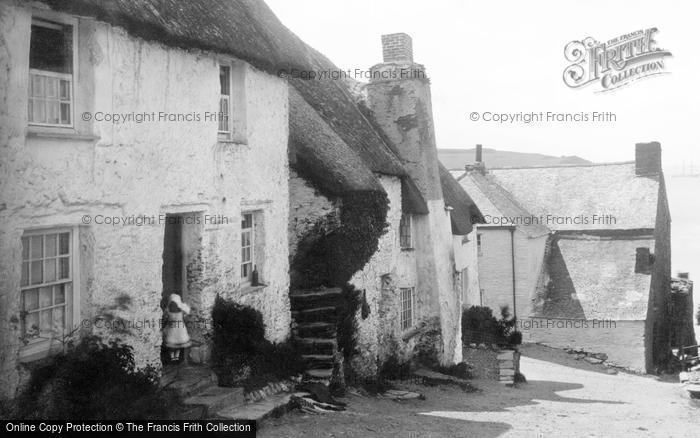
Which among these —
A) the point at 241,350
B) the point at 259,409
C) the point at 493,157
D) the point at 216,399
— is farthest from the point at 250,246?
the point at 493,157

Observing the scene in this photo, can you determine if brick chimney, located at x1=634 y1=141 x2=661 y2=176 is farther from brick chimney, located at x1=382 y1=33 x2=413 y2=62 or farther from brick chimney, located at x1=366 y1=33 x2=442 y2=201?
brick chimney, located at x1=382 y1=33 x2=413 y2=62

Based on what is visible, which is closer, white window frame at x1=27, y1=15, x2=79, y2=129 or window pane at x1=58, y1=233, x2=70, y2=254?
white window frame at x1=27, y1=15, x2=79, y2=129

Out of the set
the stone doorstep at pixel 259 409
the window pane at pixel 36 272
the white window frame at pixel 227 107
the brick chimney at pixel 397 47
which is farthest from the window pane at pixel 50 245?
the brick chimney at pixel 397 47

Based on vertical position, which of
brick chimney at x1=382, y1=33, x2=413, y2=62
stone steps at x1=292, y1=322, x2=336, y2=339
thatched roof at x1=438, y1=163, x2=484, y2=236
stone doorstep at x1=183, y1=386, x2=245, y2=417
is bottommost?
stone doorstep at x1=183, y1=386, x2=245, y2=417


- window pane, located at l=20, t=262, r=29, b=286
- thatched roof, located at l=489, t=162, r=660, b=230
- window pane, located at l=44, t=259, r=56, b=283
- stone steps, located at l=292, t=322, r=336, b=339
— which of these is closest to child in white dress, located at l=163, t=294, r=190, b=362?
window pane, located at l=44, t=259, r=56, b=283

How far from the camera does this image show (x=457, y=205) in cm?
2544

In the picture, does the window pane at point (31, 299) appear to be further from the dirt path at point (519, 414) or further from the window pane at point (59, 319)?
the dirt path at point (519, 414)

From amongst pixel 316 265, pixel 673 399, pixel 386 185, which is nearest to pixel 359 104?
pixel 386 185

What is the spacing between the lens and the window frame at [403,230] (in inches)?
816

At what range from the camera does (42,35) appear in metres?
8.66

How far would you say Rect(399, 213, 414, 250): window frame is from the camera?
2072 centimetres

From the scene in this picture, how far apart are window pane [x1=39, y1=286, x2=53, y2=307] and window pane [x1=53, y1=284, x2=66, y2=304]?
2.2 inches

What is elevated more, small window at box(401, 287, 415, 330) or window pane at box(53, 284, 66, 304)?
window pane at box(53, 284, 66, 304)

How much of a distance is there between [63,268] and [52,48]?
2908 mm
